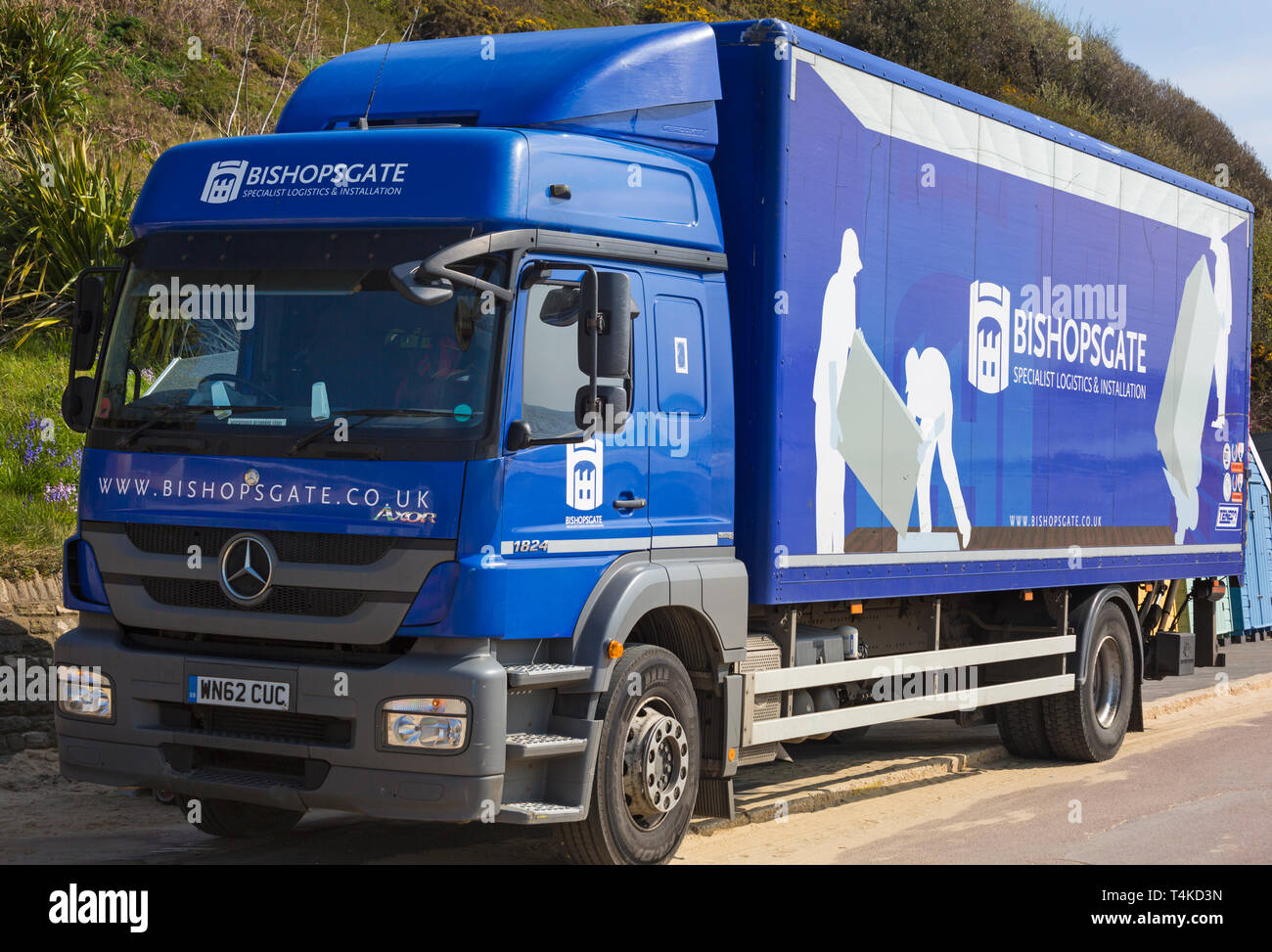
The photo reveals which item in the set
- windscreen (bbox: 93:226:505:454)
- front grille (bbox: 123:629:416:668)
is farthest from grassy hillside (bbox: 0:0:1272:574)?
windscreen (bbox: 93:226:505:454)

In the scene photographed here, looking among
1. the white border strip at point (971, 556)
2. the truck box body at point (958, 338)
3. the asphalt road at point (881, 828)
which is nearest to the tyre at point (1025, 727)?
the asphalt road at point (881, 828)

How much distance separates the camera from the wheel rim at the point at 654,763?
6.86 m

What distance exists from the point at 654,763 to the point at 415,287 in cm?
247

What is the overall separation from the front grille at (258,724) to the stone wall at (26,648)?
3.22 meters

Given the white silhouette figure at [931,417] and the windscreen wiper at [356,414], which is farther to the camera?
the white silhouette figure at [931,417]

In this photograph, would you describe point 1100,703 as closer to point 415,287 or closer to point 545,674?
point 545,674

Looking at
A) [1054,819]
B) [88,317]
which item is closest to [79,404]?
[88,317]

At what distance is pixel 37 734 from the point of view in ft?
30.6

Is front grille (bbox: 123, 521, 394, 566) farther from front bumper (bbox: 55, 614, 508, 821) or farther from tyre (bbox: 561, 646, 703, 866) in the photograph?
tyre (bbox: 561, 646, 703, 866)

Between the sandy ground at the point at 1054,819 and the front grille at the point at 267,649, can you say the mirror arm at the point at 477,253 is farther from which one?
the sandy ground at the point at 1054,819

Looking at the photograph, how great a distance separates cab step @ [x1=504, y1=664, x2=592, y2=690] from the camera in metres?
6.18
